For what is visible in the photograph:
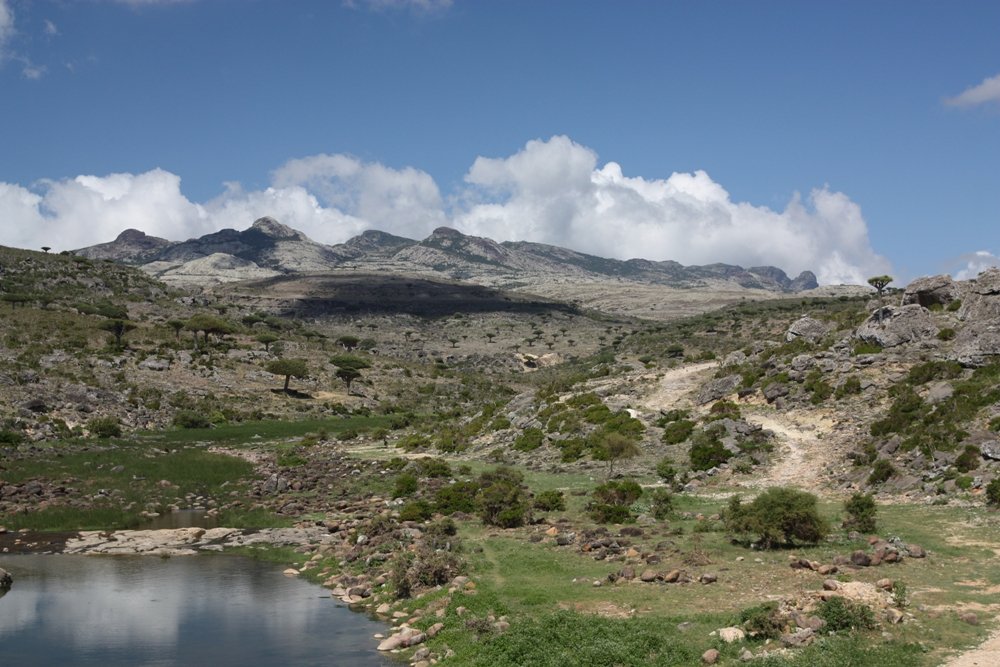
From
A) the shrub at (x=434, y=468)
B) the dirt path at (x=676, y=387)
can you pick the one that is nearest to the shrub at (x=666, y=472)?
the shrub at (x=434, y=468)

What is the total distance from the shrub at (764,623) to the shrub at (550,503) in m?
17.1

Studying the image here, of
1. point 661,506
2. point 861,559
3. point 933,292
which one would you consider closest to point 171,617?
point 661,506

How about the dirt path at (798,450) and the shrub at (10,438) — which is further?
the shrub at (10,438)

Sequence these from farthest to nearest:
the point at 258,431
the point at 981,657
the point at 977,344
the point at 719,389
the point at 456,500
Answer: the point at 258,431
the point at 719,389
the point at 977,344
the point at 456,500
the point at 981,657

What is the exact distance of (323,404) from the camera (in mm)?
90188

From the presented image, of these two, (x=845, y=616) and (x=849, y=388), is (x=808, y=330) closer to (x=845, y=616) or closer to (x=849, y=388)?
(x=849, y=388)

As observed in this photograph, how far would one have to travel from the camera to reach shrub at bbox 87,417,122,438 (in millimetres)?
62000

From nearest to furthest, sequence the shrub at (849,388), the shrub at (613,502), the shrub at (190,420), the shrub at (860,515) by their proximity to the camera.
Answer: the shrub at (860,515) < the shrub at (613,502) < the shrub at (849,388) < the shrub at (190,420)

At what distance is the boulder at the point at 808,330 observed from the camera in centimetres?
6312

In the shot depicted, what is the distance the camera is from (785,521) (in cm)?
2494

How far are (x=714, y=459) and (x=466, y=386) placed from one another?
69104 millimetres

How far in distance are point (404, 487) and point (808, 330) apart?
1529 inches

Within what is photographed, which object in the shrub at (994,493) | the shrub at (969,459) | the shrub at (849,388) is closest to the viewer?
the shrub at (994,493)

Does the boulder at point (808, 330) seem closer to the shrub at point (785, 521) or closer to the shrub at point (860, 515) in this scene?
the shrub at point (860, 515)
